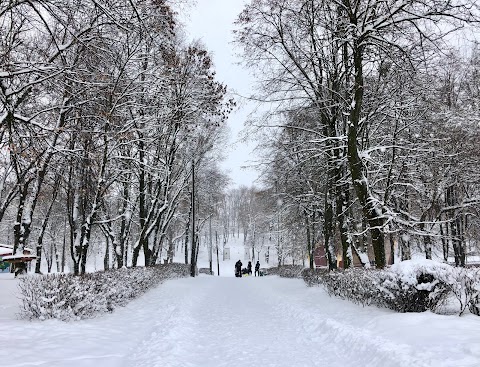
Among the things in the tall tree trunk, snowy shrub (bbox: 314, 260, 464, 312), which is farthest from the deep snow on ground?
the tall tree trunk

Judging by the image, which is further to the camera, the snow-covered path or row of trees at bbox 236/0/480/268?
row of trees at bbox 236/0/480/268

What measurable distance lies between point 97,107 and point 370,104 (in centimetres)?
915

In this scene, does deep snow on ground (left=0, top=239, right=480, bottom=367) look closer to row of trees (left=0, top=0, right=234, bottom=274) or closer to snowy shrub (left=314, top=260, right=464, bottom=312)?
snowy shrub (left=314, top=260, right=464, bottom=312)

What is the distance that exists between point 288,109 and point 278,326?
27.6 ft

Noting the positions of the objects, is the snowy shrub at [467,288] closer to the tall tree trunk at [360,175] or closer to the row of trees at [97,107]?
the tall tree trunk at [360,175]

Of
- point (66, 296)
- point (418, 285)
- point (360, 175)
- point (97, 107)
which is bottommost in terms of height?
point (66, 296)

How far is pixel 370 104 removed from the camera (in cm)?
1332

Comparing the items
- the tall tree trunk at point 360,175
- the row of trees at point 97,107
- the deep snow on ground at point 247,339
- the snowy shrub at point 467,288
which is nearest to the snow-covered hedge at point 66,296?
the deep snow on ground at point 247,339

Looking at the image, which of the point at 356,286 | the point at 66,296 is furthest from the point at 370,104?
the point at 66,296

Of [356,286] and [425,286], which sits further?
[356,286]

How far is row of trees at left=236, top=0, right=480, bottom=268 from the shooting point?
10.4m

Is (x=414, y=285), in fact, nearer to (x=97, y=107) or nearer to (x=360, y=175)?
(x=360, y=175)

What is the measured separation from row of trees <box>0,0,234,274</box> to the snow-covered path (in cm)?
327

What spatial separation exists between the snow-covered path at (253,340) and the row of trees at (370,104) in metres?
3.51
